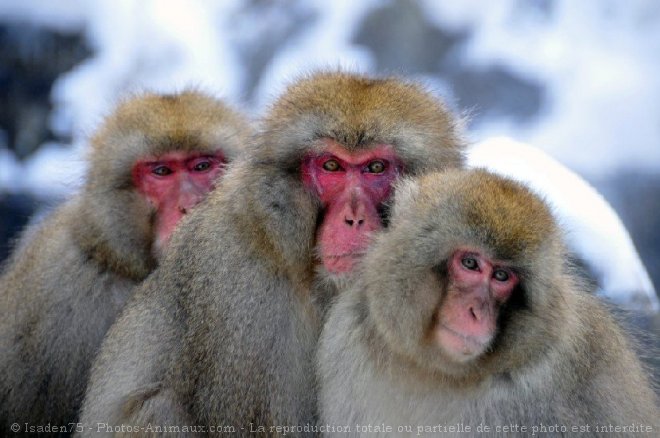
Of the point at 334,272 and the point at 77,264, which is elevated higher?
the point at 334,272

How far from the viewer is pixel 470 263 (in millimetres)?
2486

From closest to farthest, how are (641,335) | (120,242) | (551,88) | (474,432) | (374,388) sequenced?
(474,432) < (374,388) < (641,335) < (120,242) < (551,88)

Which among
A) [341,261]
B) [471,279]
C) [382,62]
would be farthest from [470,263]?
[382,62]

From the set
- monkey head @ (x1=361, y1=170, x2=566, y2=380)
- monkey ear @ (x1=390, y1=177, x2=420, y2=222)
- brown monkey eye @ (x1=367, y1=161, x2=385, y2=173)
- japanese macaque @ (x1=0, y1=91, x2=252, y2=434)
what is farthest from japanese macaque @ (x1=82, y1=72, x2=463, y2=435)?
japanese macaque @ (x1=0, y1=91, x2=252, y2=434)

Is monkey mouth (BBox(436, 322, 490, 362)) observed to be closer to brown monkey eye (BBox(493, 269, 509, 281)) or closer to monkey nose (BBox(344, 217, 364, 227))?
brown monkey eye (BBox(493, 269, 509, 281))

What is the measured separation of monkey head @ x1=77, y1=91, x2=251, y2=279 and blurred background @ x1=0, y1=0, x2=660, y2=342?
1.16 metres

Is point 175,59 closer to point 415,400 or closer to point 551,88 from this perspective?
point 551,88

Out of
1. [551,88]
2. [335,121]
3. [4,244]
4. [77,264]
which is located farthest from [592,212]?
[4,244]

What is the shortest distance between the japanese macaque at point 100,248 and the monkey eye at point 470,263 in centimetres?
150

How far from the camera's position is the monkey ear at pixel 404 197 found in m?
2.65

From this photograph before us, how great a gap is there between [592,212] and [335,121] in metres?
2.06

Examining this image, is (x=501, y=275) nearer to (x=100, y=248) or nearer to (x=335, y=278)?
(x=335, y=278)

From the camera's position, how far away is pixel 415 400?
2.66 metres

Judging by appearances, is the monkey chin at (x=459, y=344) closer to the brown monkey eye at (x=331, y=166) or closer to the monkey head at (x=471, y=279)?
the monkey head at (x=471, y=279)
